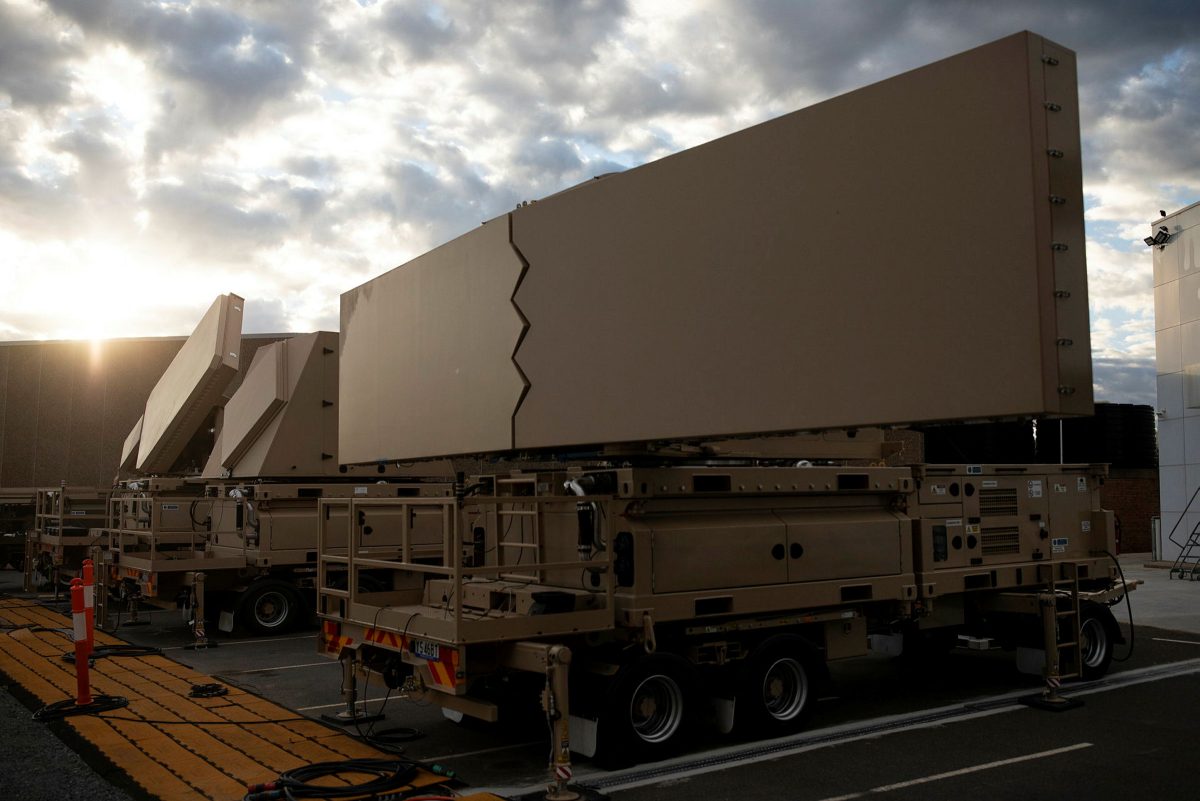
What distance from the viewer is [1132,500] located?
29.7m

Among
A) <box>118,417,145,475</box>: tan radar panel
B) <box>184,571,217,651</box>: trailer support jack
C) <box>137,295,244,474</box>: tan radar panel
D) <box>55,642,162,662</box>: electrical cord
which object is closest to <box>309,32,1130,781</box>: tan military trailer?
<box>55,642,162,662</box>: electrical cord

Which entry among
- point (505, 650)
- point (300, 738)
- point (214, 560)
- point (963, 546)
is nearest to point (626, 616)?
point (505, 650)

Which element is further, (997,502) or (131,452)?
(131,452)

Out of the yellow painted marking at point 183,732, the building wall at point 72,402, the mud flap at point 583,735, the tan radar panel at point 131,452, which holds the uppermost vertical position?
the building wall at point 72,402

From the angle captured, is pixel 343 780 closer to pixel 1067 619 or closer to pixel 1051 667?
pixel 1051 667

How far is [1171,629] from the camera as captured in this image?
1391 cm

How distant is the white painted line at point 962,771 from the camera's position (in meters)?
6.46

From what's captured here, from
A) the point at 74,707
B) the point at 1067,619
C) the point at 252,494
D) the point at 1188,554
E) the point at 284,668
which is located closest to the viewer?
the point at 74,707

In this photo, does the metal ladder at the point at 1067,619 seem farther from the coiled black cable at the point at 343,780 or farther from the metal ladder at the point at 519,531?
the coiled black cable at the point at 343,780

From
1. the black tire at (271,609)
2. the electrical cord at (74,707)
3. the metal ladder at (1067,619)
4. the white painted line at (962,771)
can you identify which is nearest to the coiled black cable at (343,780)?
the white painted line at (962,771)

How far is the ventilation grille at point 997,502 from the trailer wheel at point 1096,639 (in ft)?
4.25

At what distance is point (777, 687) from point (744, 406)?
4110mm

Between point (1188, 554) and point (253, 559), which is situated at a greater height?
point (253, 559)

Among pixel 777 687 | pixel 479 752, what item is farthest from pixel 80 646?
pixel 777 687
